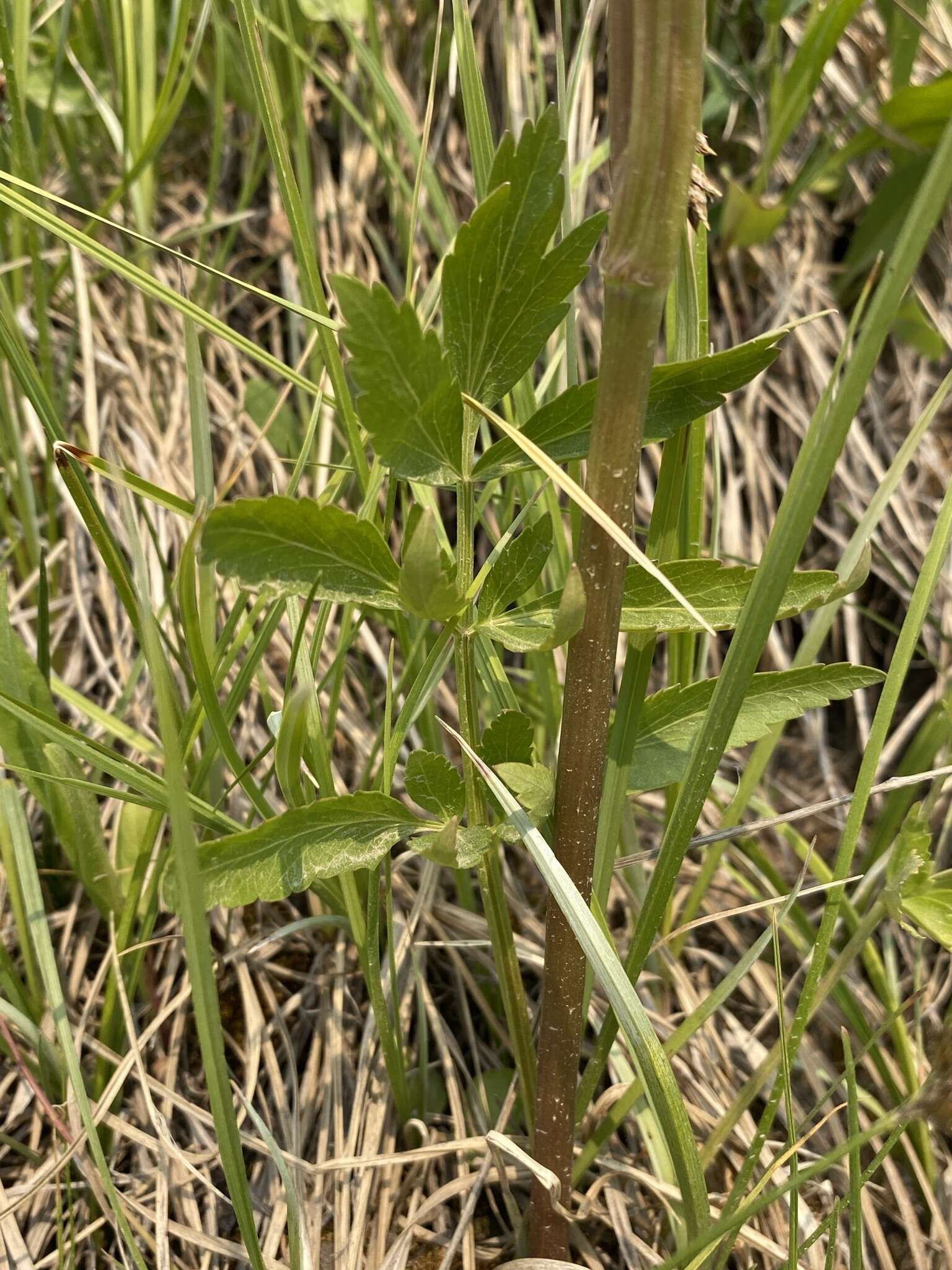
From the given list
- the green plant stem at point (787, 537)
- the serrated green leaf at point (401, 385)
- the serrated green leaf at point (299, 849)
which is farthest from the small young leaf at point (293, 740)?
the green plant stem at point (787, 537)

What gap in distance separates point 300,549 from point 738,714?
343 millimetres

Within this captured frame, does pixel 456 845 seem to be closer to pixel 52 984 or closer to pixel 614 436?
pixel 614 436

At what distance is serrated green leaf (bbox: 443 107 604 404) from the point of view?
0.59m

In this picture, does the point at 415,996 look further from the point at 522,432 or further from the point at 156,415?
the point at 156,415

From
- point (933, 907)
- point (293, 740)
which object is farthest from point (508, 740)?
point (933, 907)

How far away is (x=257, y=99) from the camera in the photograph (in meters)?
0.80

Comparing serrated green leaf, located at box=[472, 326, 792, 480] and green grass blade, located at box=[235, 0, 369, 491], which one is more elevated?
green grass blade, located at box=[235, 0, 369, 491]

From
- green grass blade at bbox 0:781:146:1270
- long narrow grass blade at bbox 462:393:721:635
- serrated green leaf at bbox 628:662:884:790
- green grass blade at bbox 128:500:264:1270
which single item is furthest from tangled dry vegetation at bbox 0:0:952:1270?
long narrow grass blade at bbox 462:393:721:635

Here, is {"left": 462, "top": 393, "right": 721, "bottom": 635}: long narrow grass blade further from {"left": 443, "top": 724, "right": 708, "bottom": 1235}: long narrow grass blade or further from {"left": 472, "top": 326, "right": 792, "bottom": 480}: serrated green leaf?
{"left": 443, "top": 724, "right": 708, "bottom": 1235}: long narrow grass blade

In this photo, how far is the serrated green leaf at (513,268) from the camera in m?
0.59

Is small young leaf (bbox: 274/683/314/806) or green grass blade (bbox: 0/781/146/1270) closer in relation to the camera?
small young leaf (bbox: 274/683/314/806)

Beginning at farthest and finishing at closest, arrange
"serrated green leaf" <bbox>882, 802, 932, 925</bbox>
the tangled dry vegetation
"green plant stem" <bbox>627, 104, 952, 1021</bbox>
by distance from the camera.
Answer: the tangled dry vegetation, "serrated green leaf" <bbox>882, 802, 932, 925</bbox>, "green plant stem" <bbox>627, 104, 952, 1021</bbox>

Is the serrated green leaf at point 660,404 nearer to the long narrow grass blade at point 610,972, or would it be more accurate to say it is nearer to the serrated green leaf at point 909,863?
the long narrow grass blade at point 610,972

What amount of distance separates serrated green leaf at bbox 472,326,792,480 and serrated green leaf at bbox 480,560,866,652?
0.10 metres
